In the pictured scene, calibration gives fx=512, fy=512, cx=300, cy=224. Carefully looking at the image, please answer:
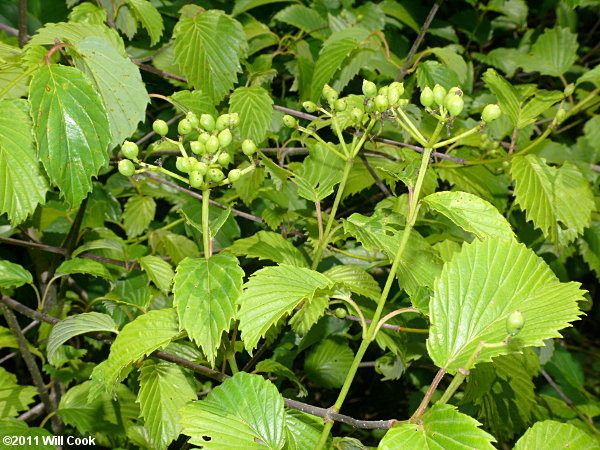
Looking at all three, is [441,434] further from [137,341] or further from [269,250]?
[269,250]

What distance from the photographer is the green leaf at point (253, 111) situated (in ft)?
4.81

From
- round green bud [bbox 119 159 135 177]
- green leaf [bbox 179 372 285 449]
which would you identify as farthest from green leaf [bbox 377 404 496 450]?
round green bud [bbox 119 159 135 177]

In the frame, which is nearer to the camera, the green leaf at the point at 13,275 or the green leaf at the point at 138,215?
the green leaf at the point at 13,275

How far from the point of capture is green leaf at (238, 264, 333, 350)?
2.52ft

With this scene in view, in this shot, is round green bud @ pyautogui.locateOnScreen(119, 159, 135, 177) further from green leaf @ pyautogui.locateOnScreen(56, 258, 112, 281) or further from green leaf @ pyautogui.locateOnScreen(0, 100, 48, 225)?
green leaf @ pyautogui.locateOnScreen(56, 258, 112, 281)

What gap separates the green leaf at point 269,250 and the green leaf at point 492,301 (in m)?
0.47

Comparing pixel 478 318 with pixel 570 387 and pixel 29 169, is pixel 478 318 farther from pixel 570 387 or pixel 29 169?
pixel 570 387

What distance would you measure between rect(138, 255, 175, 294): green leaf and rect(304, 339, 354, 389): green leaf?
535mm

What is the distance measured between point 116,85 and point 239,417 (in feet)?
2.51

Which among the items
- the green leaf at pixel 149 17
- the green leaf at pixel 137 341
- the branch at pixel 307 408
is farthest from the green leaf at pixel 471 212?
the green leaf at pixel 149 17

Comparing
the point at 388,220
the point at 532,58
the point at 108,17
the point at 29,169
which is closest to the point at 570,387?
the point at 532,58

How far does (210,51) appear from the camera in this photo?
1.52m

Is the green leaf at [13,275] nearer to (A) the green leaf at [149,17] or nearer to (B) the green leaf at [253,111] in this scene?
(B) the green leaf at [253,111]

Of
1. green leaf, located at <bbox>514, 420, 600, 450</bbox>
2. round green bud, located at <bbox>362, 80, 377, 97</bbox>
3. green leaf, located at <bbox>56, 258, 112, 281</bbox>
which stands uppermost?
round green bud, located at <bbox>362, 80, 377, 97</bbox>
